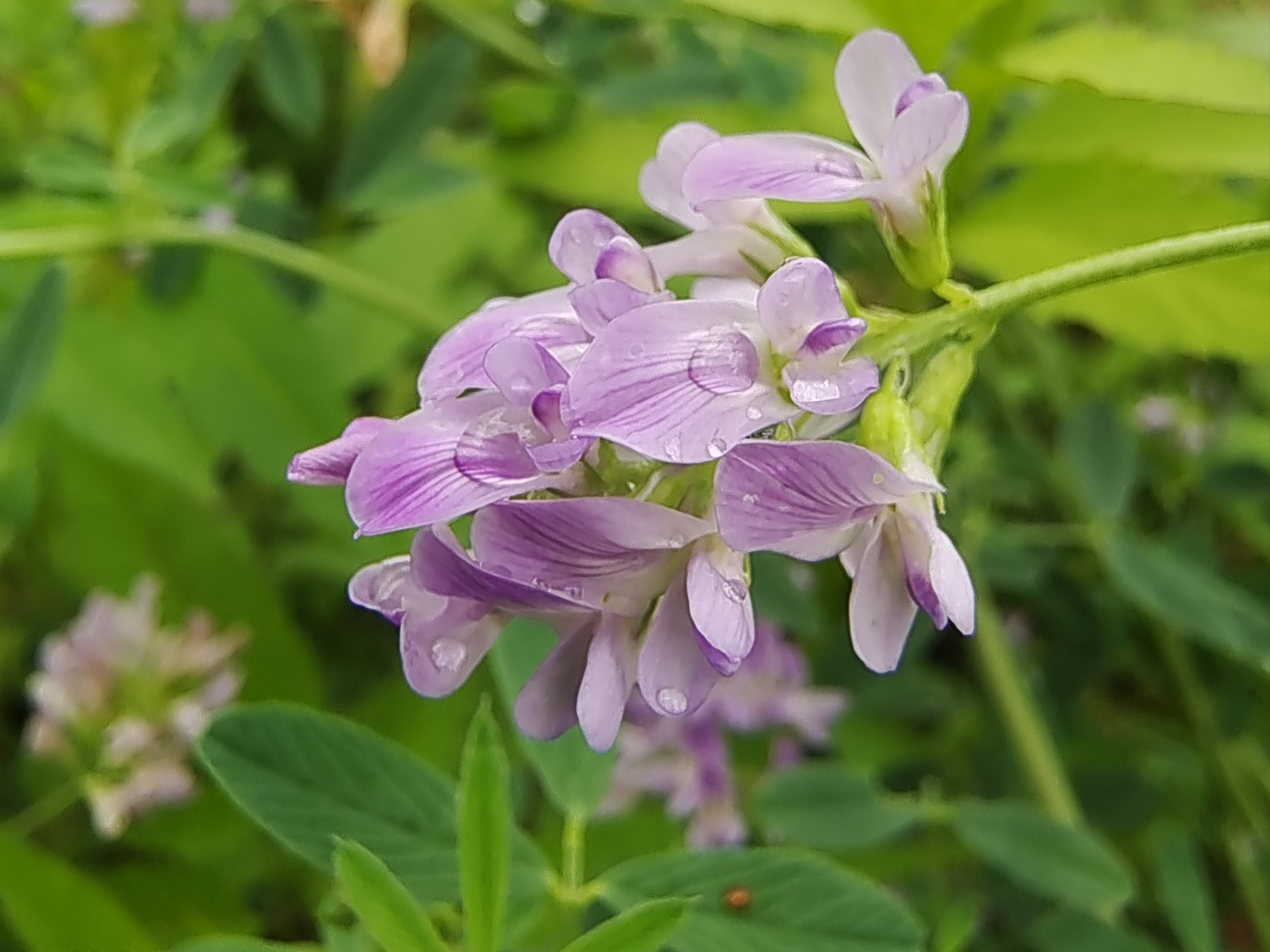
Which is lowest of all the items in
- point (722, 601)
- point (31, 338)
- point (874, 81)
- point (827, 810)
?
point (827, 810)

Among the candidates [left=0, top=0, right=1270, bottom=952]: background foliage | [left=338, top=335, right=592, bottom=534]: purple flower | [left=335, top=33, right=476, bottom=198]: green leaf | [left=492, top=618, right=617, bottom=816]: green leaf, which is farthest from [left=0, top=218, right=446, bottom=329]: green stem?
[left=338, top=335, right=592, bottom=534]: purple flower

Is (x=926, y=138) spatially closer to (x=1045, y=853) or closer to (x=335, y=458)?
(x=335, y=458)

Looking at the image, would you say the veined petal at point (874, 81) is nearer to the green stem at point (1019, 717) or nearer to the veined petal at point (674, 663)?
the veined petal at point (674, 663)

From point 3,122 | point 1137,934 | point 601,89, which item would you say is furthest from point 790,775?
point 3,122

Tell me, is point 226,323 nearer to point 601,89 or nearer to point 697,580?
point 601,89

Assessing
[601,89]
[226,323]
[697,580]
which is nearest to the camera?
[697,580]

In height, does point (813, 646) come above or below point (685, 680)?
below

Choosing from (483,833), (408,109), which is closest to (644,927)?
(483,833)
